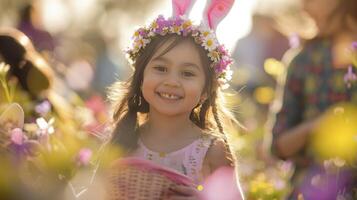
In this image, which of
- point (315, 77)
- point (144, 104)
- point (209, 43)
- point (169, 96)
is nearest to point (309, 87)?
point (315, 77)

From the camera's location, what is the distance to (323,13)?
4145mm

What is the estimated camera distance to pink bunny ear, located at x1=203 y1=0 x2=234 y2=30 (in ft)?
12.2

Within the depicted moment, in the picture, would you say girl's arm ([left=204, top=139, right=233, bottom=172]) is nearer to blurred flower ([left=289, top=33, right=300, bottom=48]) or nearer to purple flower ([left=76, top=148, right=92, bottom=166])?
purple flower ([left=76, top=148, right=92, bottom=166])

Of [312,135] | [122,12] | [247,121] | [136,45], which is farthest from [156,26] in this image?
[122,12]

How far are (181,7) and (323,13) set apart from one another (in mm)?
730

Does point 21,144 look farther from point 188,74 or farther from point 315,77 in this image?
point 315,77

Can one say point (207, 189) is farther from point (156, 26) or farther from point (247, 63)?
point (247, 63)

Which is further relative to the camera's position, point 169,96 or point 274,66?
point 274,66

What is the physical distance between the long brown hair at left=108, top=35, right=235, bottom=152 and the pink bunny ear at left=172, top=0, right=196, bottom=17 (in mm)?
180

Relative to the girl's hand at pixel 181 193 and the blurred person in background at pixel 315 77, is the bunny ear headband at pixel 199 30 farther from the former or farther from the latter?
the girl's hand at pixel 181 193

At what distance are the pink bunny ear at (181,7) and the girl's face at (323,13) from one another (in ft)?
2.22

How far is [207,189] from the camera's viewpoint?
3.16 metres

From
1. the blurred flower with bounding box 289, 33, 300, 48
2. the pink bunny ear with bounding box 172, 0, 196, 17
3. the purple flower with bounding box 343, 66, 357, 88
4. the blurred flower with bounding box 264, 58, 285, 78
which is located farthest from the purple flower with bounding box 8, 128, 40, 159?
→ the blurred flower with bounding box 264, 58, 285, 78

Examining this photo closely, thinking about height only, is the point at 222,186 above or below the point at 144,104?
below
